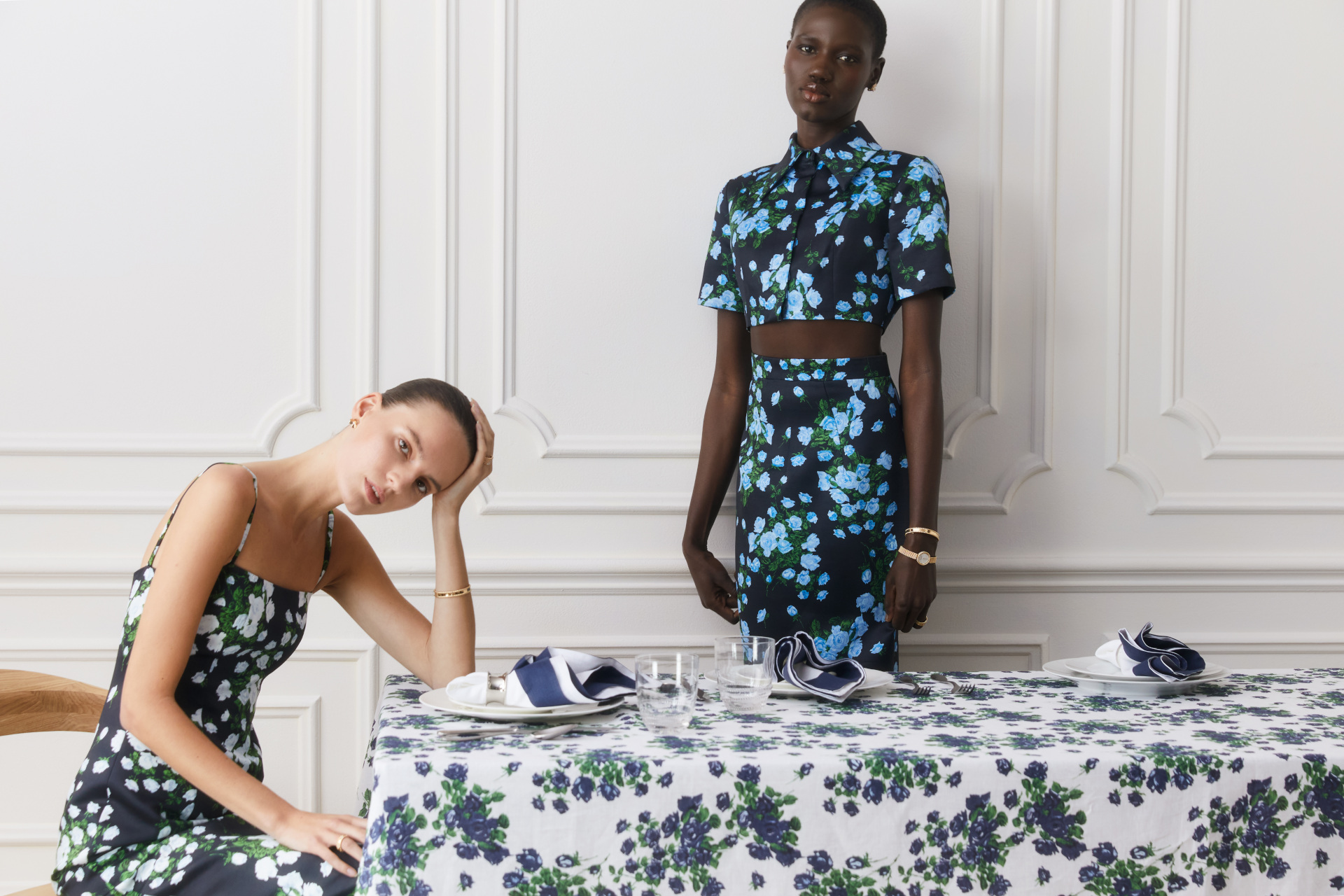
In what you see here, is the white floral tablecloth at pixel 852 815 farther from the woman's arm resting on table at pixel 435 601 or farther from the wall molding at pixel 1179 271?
the wall molding at pixel 1179 271

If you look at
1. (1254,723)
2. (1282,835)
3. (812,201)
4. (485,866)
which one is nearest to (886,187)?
(812,201)

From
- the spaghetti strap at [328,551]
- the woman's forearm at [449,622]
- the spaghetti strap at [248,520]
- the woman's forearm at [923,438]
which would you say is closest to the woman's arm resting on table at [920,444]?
the woman's forearm at [923,438]

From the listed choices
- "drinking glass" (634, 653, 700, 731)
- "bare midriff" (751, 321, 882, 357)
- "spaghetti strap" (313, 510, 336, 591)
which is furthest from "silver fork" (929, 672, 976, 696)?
"spaghetti strap" (313, 510, 336, 591)

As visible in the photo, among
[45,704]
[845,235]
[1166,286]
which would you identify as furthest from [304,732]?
[1166,286]

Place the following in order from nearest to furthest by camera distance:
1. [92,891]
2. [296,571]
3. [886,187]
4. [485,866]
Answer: [485,866]
[92,891]
[296,571]
[886,187]

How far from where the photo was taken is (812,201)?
2217 millimetres

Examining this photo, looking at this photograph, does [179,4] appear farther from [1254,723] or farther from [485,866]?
[1254,723]

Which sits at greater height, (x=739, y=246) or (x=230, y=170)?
(x=230, y=170)

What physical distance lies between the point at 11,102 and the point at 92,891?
1989mm

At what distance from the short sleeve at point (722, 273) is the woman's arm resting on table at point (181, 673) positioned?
1313 millimetres

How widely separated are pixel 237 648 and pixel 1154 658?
1306 mm

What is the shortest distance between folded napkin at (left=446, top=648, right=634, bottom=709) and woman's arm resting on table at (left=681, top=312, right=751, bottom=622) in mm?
1012

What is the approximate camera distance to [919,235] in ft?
6.93

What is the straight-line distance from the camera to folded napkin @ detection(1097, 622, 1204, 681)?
1.46m
